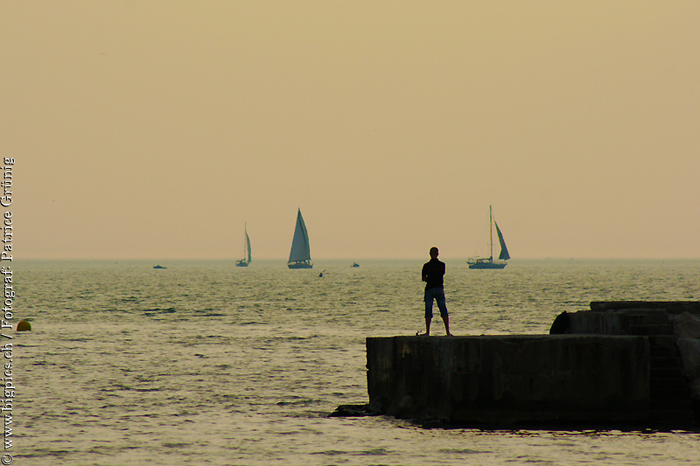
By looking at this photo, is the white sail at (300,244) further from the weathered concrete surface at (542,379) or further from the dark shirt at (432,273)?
the weathered concrete surface at (542,379)

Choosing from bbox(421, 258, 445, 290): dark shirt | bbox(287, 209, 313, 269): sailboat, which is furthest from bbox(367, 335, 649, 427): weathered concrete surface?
bbox(287, 209, 313, 269): sailboat

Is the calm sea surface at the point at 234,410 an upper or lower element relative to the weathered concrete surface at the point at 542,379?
lower

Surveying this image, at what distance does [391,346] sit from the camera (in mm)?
18516

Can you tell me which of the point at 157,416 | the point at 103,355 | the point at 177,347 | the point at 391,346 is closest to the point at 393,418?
the point at 391,346

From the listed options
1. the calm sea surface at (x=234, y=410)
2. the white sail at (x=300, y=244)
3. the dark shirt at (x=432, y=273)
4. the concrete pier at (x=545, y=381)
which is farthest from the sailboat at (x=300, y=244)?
the concrete pier at (x=545, y=381)

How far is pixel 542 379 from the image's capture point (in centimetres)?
1695

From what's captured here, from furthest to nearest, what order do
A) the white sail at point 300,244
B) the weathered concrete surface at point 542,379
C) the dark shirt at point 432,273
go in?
the white sail at point 300,244 → the dark shirt at point 432,273 → the weathered concrete surface at point 542,379

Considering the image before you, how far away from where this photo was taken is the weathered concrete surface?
17.0 m

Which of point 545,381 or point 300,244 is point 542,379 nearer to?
point 545,381

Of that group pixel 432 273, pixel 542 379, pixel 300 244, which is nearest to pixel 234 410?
pixel 432 273

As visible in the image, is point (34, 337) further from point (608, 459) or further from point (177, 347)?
point (608, 459)

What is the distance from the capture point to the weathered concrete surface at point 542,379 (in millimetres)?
16969

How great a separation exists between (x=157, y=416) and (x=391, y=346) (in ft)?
18.9

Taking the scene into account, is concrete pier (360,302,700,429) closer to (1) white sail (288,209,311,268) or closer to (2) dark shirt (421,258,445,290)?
(2) dark shirt (421,258,445,290)
